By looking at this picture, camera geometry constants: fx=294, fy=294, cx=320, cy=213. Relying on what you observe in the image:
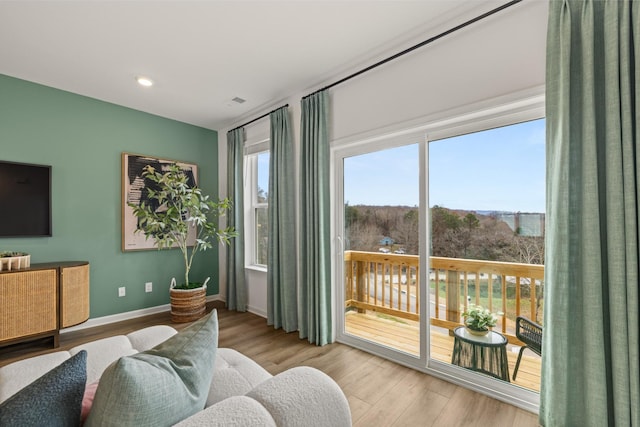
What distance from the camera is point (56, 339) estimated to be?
2.71 metres

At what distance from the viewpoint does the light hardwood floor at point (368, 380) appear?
174 cm

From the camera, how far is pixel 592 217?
1.42 metres

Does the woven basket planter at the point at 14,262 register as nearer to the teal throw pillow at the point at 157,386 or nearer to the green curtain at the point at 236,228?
the green curtain at the point at 236,228

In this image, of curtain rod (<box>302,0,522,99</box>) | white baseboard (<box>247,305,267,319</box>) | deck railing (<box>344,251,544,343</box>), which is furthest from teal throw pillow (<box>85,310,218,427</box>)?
white baseboard (<box>247,305,267,319</box>)

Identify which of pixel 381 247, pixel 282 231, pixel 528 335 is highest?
pixel 282 231

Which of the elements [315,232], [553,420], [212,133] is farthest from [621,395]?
[212,133]

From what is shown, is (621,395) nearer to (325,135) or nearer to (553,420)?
(553,420)

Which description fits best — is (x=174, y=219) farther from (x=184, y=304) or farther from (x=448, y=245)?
(x=448, y=245)

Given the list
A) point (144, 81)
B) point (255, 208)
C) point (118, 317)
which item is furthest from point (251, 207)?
point (118, 317)

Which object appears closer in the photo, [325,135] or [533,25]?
[533,25]

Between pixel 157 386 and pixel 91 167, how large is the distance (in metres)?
3.47

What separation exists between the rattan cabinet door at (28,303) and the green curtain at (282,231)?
195 cm

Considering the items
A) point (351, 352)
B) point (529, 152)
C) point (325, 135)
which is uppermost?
point (325, 135)

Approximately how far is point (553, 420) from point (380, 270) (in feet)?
4.68
